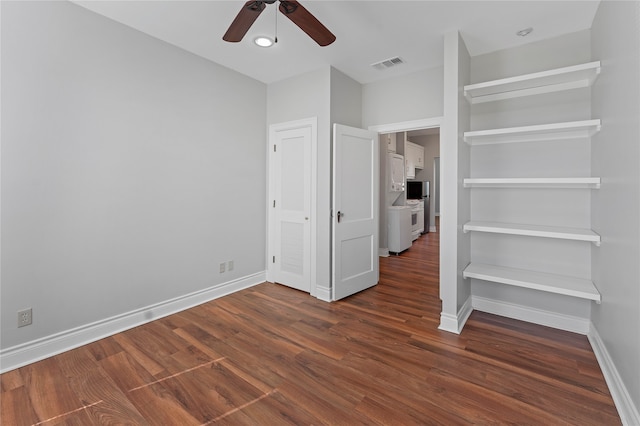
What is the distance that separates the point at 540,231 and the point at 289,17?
2.58 m

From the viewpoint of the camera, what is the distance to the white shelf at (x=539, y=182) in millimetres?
2301

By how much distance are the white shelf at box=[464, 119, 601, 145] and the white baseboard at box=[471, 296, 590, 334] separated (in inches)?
65.4

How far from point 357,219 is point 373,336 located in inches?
58.1

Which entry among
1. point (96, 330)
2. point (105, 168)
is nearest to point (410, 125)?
point (105, 168)

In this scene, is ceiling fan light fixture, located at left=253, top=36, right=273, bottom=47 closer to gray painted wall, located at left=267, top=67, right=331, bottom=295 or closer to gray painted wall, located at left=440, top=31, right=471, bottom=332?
gray painted wall, located at left=267, top=67, right=331, bottom=295

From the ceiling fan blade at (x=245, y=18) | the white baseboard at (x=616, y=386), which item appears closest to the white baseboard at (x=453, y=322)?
the white baseboard at (x=616, y=386)

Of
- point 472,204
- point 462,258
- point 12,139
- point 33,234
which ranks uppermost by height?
point 12,139

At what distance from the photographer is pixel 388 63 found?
3.33 meters

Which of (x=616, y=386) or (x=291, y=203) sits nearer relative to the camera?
(x=616, y=386)

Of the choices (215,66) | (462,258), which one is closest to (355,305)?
(462,258)

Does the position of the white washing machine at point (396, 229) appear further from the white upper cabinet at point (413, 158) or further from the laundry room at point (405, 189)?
the white upper cabinet at point (413, 158)

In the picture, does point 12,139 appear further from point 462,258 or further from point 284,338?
point 462,258

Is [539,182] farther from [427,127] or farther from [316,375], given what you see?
[316,375]

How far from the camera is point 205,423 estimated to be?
5.28 ft
